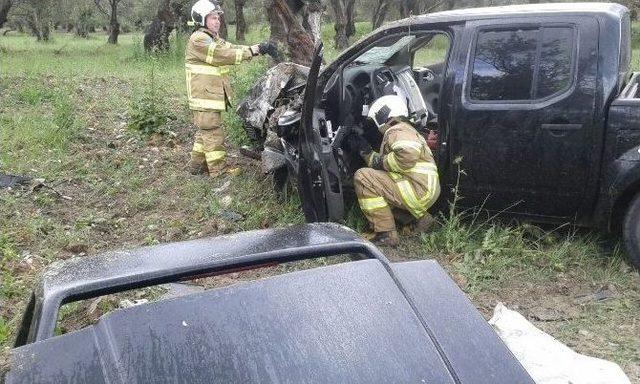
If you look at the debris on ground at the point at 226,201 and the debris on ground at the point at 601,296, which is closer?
the debris on ground at the point at 601,296

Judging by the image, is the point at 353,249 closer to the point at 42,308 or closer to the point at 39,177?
the point at 42,308

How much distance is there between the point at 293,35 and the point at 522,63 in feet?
12.5

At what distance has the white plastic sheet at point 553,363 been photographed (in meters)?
2.43

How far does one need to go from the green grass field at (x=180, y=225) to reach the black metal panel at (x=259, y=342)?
2.21 meters

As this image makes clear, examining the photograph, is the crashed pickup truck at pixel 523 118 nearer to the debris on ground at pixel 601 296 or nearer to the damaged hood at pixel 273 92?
the debris on ground at pixel 601 296

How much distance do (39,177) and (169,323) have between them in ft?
18.5

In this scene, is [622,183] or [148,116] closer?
[622,183]

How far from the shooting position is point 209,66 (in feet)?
21.2

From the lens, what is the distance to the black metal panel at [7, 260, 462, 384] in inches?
52.7

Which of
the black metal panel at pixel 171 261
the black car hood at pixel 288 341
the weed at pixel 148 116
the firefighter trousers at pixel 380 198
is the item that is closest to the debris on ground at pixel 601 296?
the firefighter trousers at pixel 380 198

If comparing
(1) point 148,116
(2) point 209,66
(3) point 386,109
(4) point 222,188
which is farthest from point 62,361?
(1) point 148,116

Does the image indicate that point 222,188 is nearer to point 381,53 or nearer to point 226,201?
point 226,201

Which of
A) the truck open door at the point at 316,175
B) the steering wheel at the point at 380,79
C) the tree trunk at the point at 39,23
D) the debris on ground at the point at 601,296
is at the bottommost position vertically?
the tree trunk at the point at 39,23

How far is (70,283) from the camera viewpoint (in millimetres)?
1734
